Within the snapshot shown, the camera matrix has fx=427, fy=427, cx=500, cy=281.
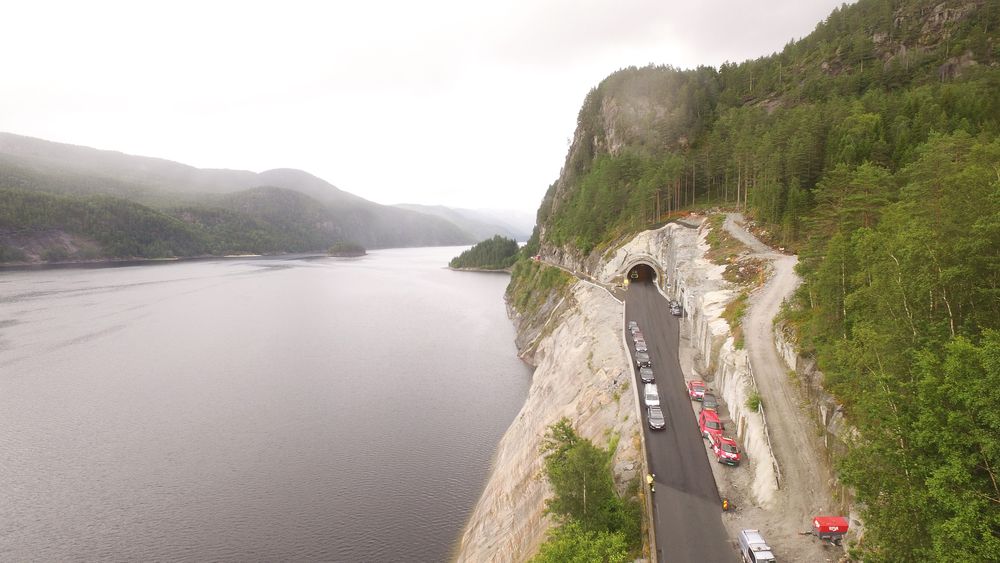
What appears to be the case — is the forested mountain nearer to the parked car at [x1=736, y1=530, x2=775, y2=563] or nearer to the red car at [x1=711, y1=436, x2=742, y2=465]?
the parked car at [x1=736, y1=530, x2=775, y2=563]

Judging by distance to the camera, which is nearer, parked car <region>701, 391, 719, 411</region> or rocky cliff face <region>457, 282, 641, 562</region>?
rocky cliff face <region>457, 282, 641, 562</region>

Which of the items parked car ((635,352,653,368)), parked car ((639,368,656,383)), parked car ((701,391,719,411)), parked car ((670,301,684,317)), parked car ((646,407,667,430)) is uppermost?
parked car ((670,301,684,317))

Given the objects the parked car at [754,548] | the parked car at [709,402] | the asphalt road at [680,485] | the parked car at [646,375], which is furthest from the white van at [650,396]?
the parked car at [754,548]

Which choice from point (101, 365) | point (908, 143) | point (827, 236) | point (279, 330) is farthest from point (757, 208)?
→ point (101, 365)

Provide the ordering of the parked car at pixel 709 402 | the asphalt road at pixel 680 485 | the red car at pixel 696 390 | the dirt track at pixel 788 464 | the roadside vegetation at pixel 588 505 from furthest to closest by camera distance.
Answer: the red car at pixel 696 390 < the parked car at pixel 709 402 < the asphalt road at pixel 680 485 < the roadside vegetation at pixel 588 505 < the dirt track at pixel 788 464

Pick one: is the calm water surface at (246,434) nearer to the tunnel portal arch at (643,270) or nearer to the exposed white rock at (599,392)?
the exposed white rock at (599,392)

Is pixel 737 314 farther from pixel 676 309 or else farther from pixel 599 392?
pixel 676 309

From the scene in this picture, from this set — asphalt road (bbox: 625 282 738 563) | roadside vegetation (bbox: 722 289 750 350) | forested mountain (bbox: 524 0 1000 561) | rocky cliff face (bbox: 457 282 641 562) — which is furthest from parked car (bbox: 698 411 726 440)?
forested mountain (bbox: 524 0 1000 561)

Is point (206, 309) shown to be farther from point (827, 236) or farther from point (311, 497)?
point (827, 236)
